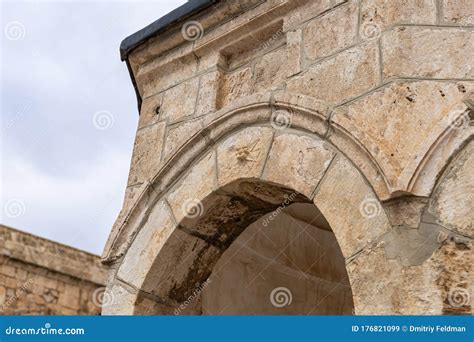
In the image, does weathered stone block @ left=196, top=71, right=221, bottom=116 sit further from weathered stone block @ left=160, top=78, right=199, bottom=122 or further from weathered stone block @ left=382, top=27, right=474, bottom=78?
weathered stone block @ left=382, top=27, right=474, bottom=78

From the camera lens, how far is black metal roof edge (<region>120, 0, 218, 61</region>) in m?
3.54

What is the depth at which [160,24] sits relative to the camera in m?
3.76

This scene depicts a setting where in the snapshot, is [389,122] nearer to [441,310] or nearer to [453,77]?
[453,77]

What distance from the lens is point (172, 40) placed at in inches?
148

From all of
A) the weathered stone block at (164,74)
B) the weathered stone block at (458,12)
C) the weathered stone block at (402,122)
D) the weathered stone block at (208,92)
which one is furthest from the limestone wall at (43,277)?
the weathered stone block at (458,12)

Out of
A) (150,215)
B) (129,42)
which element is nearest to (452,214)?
(150,215)

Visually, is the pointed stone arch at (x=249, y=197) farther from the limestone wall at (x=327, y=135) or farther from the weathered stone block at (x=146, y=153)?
the weathered stone block at (x=146, y=153)

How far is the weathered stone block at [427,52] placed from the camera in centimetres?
265

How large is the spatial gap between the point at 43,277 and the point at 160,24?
7846mm

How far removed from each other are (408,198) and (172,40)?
70.8 inches

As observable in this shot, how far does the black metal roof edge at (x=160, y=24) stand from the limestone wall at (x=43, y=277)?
707cm

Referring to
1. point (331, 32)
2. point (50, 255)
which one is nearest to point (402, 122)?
point (331, 32)

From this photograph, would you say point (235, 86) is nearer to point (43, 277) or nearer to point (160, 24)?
point (160, 24)

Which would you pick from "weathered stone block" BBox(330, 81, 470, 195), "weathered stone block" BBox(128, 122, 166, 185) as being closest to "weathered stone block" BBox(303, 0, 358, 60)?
"weathered stone block" BBox(330, 81, 470, 195)
